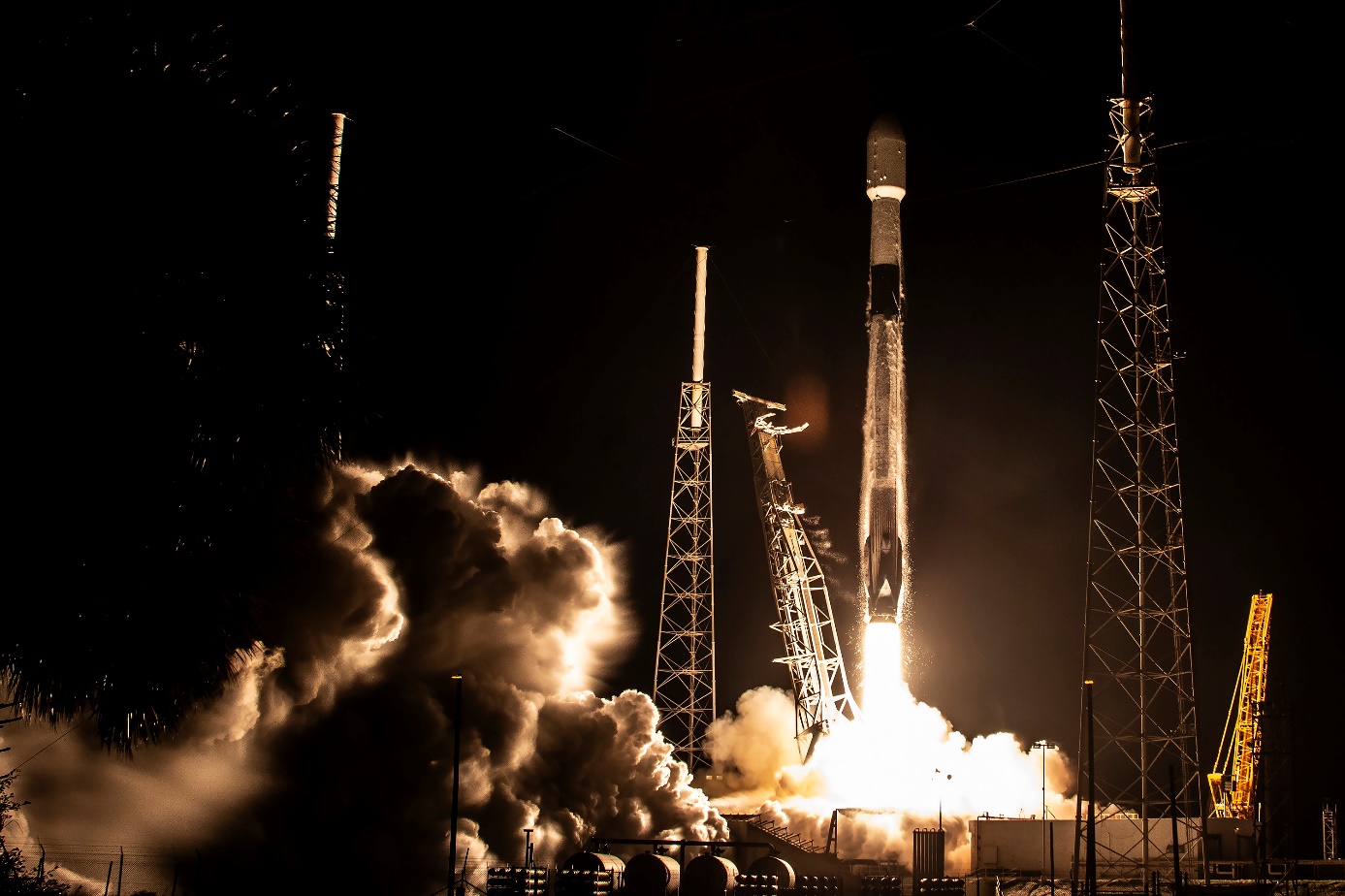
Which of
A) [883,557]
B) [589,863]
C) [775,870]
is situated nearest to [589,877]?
[589,863]

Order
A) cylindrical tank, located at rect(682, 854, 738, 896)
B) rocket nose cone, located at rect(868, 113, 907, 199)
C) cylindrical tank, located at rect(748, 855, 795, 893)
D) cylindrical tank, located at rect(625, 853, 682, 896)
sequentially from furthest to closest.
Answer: rocket nose cone, located at rect(868, 113, 907, 199) → cylindrical tank, located at rect(682, 854, 738, 896) → cylindrical tank, located at rect(748, 855, 795, 893) → cylindrical tank, located at rect(625, 853, 682, 896)

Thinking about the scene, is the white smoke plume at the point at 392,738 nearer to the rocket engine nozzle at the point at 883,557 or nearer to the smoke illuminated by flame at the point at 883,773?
the smoke illuminated by flame at the point at 883,773

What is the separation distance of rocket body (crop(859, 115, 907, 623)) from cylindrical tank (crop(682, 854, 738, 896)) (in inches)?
449

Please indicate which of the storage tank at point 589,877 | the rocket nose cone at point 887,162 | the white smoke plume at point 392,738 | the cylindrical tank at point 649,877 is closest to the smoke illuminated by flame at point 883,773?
the white smoke plume at point 392,738

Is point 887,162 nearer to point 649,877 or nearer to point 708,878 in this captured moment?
point 708,878

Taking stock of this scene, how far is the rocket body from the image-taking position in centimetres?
4462

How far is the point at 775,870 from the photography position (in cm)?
3544

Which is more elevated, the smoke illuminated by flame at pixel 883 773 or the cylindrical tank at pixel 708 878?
the smoke illuminated by flame at pixel 883 773

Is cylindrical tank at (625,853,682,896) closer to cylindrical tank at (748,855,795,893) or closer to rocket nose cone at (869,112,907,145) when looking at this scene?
cylindrical tank at (748,855,795,893)

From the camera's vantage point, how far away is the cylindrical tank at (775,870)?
35.1m

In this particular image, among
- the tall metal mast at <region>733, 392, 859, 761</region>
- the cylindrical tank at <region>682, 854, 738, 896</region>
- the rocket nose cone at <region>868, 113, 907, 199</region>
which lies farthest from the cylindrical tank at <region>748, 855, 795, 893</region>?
the rocket nose cone at <region>868, 113, 907, 199</region>

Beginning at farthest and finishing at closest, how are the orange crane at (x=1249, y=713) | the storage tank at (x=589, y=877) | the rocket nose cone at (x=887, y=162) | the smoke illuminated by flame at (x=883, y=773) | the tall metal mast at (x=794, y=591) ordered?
the tall metal mast at (x=794, y=591), the rocket nose cone at (x=887, y=162), the orange crane at (x=1249, y=713), the smoke illuminated by flame at (x=883, y=773), the storage tank at (x=589, y=877)

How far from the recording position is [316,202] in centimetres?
1519

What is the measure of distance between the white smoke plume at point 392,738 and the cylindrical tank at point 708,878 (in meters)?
4.87
